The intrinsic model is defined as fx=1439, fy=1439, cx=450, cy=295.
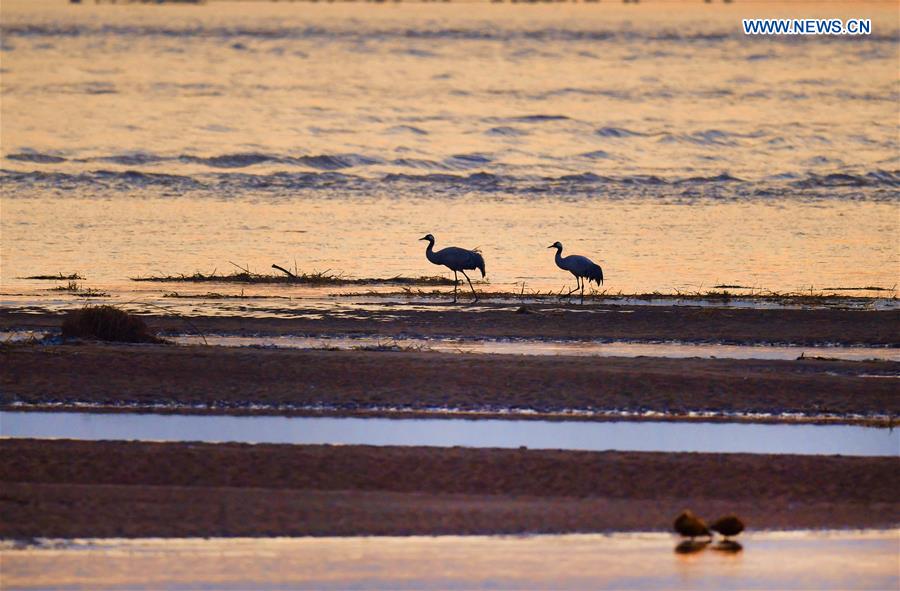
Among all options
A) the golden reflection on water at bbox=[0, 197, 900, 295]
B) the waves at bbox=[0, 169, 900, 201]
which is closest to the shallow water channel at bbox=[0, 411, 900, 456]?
the golden reflection on water at bbox=[0, 197, 900, 295]

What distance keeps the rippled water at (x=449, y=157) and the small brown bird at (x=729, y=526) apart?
44.7ft

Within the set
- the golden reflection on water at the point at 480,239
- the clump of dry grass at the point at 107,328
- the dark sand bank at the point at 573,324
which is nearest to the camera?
the clump of dry grass at the point at 107,328

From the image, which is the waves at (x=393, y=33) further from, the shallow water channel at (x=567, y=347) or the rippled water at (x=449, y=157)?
the shallow water channel at (x=567, y=347)

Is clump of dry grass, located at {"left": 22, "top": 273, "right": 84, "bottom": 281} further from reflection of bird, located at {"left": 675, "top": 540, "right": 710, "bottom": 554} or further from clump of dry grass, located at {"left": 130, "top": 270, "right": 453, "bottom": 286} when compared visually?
reflection of bird, located at {"left": 675, "top": 540, "right": 710, "bottom": 554}

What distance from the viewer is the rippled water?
1114 inches

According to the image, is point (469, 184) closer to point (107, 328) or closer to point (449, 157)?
point (449, 157)

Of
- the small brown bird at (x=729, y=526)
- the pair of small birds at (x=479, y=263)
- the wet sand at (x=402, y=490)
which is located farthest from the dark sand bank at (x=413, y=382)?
the pair of small birds at (x=479, y=263)

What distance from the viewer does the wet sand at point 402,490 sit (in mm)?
10062

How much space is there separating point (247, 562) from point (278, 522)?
0.77m

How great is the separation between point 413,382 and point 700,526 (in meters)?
5.18

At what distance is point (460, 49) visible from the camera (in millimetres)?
99938

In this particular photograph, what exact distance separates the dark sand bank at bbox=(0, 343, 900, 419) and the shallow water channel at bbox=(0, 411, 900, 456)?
1.71 feet

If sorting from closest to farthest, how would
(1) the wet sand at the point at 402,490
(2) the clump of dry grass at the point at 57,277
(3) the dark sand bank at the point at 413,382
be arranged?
(1) the wet sand at the point at 402,490
(3) the dark sand bank at the point at 413,382
(2) the clump of dry grass at the point at 57,277

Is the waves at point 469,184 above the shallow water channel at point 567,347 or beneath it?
above
